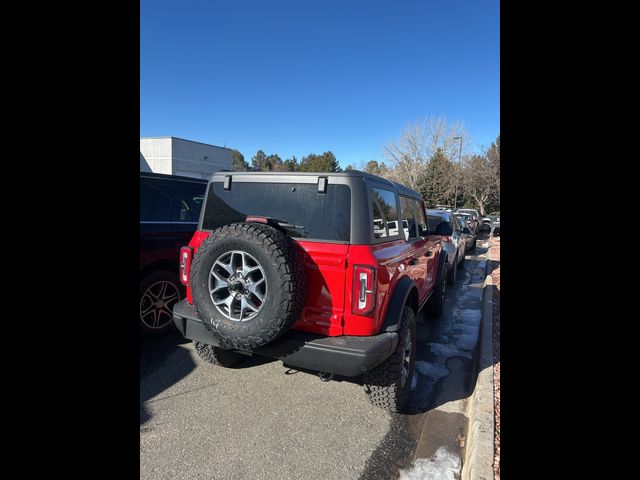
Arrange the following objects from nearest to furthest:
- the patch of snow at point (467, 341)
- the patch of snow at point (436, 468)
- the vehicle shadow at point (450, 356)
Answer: the patch of snow at point (436, 468)
the vehicle shadow at point (450, 356)
the patch of snow at point (467, 341)

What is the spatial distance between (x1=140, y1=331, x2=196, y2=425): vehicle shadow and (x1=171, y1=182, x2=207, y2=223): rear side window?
1.56m

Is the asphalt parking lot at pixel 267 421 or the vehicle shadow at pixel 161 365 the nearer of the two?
the asphalt parking lot at pixel 267 421

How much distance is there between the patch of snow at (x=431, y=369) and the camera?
3929 mm

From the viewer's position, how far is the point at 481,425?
2.73 meters

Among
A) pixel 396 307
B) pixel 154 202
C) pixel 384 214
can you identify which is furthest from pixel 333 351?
pixel 154 202

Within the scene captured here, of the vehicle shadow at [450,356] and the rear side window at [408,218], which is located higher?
the rear side window at [408,218]

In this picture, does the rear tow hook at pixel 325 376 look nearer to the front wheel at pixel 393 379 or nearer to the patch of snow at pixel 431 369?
the front wheel at pixel 393 379

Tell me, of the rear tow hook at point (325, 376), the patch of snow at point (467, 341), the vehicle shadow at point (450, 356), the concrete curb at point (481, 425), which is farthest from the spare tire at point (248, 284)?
the patch of snow at point (467, 341)

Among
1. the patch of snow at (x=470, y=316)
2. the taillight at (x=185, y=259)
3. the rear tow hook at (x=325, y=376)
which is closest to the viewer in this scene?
the rear tow hook at (x=325, y=376)

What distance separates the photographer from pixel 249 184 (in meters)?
3.26

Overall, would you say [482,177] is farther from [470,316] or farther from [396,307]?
[396,307]

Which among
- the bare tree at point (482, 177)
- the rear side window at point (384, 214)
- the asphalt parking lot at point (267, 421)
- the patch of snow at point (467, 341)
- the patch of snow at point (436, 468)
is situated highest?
the bare tree at point (482, 177)
